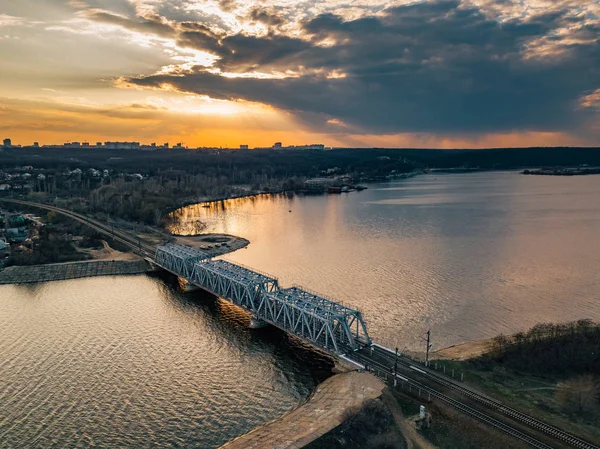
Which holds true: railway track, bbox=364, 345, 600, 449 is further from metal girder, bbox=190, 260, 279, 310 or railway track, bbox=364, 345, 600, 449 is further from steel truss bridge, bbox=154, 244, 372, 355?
metal girder, bbox=190, 260, 279, 310

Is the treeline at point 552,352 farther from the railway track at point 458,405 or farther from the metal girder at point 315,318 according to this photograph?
the metal girder at point 315,318

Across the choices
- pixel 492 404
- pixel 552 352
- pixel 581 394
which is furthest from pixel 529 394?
pixel 552 352

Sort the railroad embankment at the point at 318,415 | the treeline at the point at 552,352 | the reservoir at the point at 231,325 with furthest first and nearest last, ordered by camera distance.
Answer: the treeline at the point at 552,352 → the reservoir at the point at 231,325 → the railroad embankment at the point at 318,415

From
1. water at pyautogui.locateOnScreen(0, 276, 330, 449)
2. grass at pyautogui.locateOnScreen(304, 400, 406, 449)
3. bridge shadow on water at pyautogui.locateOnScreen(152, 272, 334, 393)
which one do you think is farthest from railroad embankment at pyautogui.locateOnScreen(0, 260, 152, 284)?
grass at pyautogui.locateOnScreen(304, 400, 406, 449)

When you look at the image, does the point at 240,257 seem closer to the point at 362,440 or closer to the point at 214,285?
the point at 214,285

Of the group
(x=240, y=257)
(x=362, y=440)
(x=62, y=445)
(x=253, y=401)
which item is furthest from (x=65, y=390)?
(x=240, y=257)

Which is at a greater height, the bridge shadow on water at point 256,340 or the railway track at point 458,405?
the railway track at point 458,405

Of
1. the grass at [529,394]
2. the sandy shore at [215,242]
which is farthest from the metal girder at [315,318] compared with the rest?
the sandy shore at [215,242]
